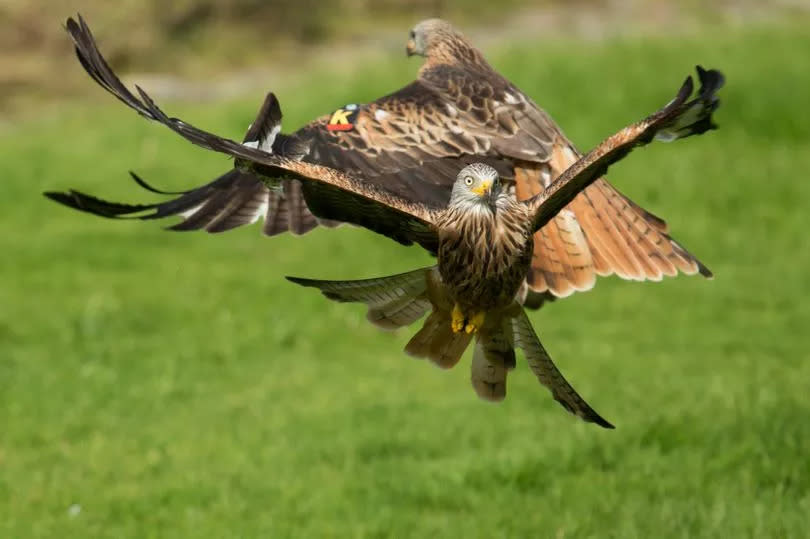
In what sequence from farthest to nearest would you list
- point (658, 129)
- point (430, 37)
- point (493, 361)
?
1. point (430, 37)
2. point (493, 361)
3. point (658, 129)

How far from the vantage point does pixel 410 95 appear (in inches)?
241

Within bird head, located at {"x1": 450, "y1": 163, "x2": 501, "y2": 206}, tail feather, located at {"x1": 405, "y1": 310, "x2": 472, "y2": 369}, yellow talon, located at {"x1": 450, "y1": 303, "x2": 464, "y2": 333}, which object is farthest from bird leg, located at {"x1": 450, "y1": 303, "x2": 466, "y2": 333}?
bird head, located at {"x1": 450, "y1": 163, "x2": 501, "y2": 206}

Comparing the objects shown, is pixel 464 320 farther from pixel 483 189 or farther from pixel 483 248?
pixel 483 189

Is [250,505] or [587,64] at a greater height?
[587,64]

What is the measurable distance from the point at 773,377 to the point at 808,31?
857 centimetres

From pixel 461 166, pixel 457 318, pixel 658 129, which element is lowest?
pixel 457 318

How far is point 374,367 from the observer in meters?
8.47

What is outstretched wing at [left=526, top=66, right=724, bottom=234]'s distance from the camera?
4152 millimetres

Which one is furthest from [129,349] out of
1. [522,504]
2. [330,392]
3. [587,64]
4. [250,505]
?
[587,64]

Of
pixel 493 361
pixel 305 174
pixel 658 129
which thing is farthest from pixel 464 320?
pixel 658 129

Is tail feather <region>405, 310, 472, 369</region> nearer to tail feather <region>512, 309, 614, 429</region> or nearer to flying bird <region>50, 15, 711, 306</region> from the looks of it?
tail feather <region>512, 309, 614, 429</region>

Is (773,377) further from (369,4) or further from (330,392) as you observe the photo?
(369,4)

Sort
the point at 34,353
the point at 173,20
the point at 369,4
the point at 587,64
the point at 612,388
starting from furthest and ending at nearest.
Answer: the point at 369,4 → the point at 173,20 → the point at 587,64 → the point at 34,353 → the point at 612,388

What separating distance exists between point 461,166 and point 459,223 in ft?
3.73
